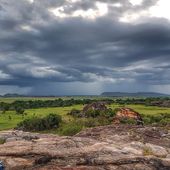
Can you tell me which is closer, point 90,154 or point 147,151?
point 90,154

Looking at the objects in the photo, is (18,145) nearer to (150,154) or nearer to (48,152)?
(48,152)

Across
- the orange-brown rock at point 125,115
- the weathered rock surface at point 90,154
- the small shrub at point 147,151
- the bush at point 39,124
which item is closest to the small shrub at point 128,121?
the orange-brown rock at point 125,115

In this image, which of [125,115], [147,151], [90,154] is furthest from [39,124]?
[90,154]

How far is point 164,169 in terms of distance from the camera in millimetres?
32031

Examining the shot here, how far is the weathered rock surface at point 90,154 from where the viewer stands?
31.3 metres

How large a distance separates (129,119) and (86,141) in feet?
114

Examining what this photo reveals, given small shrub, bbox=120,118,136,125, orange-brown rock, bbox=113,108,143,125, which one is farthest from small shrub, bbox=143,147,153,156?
orange-brown rock, bbox=113,108,143,125

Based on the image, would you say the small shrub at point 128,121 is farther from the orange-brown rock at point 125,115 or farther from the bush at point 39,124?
the bush at point 39,124

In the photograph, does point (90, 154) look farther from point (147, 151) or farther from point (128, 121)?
point (128, 121)

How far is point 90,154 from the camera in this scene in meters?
33.6

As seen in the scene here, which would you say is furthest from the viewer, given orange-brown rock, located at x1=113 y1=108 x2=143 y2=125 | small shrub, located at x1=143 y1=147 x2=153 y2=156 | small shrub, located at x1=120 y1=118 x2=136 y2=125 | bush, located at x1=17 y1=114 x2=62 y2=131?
bush, located at x1=17 y1=114 x2=62 y2=131

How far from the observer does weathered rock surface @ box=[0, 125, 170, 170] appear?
103ft

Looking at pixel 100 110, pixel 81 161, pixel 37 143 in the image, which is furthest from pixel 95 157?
pixel 100 110

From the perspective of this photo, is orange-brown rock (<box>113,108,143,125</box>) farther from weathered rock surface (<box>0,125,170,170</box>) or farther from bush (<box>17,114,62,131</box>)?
weathered rock surface (<box>0,125,170,170</box>)
